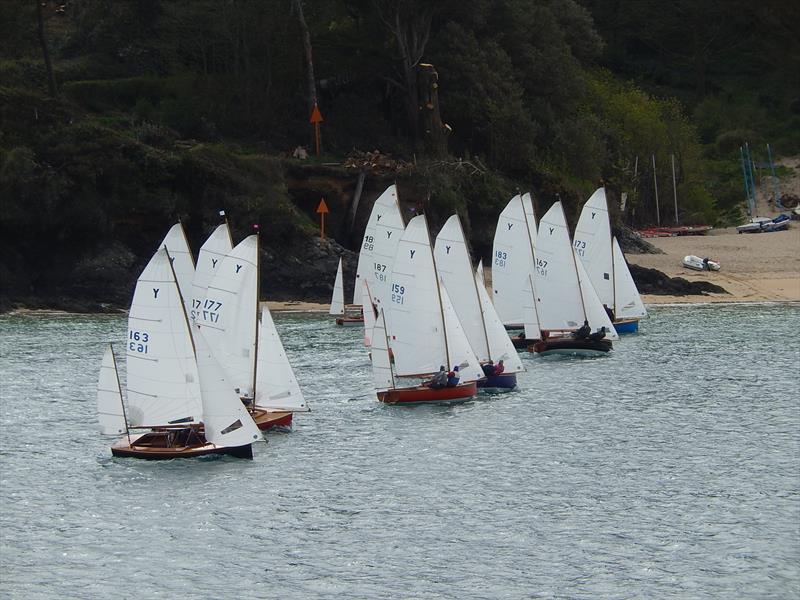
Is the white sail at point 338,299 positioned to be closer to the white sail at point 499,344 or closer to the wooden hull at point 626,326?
the wooden hull at point 626,326

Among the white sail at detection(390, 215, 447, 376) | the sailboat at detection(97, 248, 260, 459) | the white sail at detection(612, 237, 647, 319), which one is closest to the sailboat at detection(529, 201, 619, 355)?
the white sail at detection(612, 237, 647, 319)

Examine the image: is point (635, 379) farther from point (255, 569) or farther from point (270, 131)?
point (270, 131)

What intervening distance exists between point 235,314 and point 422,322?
995 centimetres

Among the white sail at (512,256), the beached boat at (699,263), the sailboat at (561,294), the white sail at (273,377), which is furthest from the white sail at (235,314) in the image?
the beached boat at (699,263)

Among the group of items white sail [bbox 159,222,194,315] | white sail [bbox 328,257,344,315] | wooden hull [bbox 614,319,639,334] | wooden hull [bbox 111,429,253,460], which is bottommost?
wooden hull [bbox 111,429,253,460]

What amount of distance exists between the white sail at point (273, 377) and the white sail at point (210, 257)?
4.65 metres

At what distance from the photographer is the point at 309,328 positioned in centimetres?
7831

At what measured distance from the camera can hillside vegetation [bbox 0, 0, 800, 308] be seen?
3388 inches

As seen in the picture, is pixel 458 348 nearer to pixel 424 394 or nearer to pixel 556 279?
pixel 424 394

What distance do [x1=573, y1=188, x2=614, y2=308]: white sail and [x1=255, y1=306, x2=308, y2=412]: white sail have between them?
30.0 meters

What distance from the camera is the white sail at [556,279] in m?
70.7

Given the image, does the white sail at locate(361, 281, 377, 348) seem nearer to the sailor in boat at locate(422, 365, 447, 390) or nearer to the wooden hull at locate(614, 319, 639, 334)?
the sailor in boat at locate(422, 365, 447, 390)

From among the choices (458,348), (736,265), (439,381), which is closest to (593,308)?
(458,348)

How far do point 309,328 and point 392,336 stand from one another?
69.0ft
